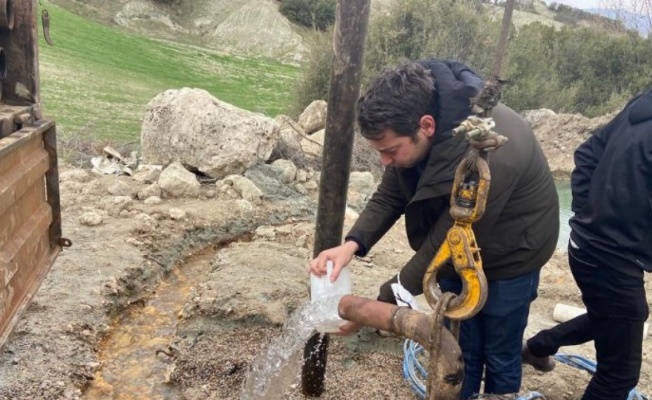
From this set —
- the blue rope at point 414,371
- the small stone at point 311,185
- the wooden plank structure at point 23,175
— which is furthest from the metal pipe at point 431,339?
the small stone at point 311,185

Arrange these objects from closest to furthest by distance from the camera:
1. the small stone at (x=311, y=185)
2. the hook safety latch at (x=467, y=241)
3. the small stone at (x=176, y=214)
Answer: the hook safety latch at (x=467, y=241) → the small stone at (x=176, y=214) → the small stone at (x=311, y=185)

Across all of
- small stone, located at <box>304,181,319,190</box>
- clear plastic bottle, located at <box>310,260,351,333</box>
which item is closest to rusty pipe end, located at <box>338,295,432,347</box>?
clear plastic bottle, located at <box>310,260,351,333</box>

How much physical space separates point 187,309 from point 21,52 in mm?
1965

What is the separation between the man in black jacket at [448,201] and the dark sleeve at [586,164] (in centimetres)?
12

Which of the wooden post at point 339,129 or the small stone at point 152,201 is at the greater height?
the wooden post at point 339,129

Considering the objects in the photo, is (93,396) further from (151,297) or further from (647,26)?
(647,26)

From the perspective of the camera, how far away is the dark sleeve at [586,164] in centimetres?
230

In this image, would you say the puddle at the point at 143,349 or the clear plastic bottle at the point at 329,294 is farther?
the puddle at the point at 143,349

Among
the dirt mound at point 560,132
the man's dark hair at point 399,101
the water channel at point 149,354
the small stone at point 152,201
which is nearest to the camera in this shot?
the man's dark hair at point 399,101

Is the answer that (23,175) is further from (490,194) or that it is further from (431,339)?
(490,194)

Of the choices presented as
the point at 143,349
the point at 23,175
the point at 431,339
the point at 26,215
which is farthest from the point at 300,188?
the point at 431,339

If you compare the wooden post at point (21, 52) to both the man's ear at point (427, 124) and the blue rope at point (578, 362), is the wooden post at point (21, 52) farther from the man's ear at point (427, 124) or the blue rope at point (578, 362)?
the blue rope at point (578, 362)

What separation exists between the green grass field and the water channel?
438 cm

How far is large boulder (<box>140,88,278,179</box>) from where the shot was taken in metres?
6.53
